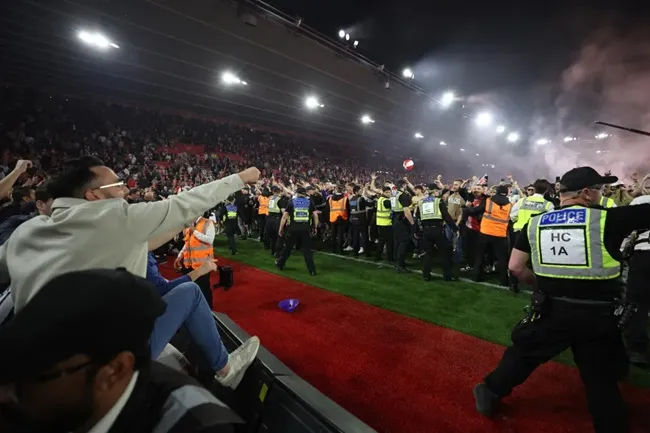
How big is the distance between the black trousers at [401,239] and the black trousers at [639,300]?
4.01 m

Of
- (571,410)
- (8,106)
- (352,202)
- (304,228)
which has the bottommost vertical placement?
(571,410)

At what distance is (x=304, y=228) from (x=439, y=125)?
2456cm

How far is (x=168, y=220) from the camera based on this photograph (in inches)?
65.6

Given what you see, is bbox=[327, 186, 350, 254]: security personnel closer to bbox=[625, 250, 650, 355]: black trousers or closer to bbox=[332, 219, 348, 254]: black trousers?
bbox=[332, 219, 348, 254]: black trousers

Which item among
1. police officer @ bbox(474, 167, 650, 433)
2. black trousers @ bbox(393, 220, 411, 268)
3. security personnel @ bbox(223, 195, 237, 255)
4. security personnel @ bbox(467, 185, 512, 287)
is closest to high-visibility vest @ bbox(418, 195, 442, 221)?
security personnel @ bbox(467, 185, 512, 287)

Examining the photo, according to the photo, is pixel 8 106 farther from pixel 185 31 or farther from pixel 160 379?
pixel 160 379

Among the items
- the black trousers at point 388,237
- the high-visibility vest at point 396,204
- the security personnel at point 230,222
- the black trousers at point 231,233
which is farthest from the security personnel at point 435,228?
the security personnel at point 230,222

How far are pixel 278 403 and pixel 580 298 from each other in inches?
78.4

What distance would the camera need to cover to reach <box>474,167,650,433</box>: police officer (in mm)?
2078

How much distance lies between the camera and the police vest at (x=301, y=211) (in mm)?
7148

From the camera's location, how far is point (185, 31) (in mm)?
11805

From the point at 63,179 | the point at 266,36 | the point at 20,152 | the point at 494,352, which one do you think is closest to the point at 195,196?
the point at 63,179

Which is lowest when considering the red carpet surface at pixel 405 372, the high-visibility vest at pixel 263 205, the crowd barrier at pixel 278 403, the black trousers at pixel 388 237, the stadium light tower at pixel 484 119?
the red carpet surface at pixel 405 372

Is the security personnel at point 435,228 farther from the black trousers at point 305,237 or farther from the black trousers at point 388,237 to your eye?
the black trousers at point 305,237
